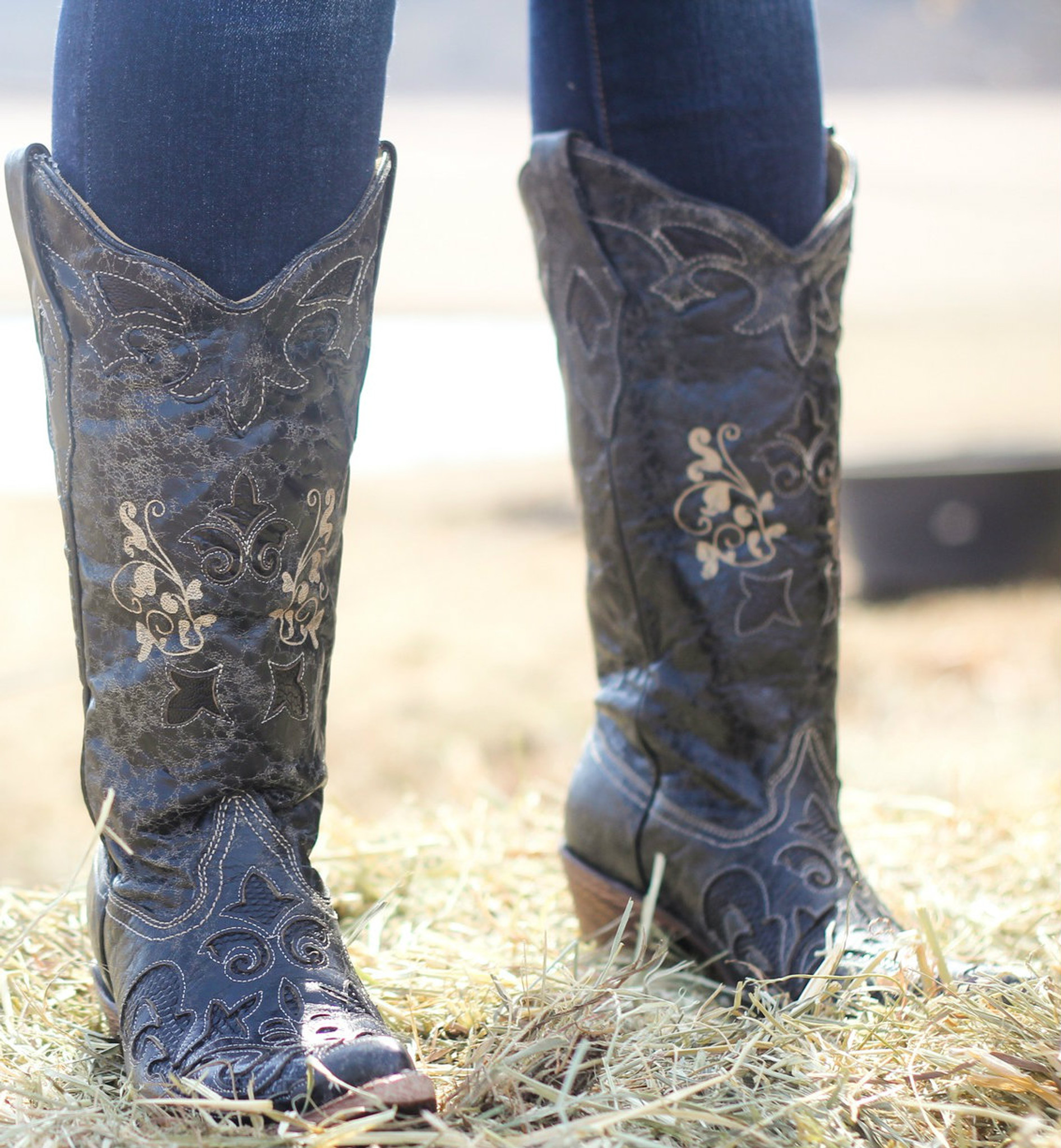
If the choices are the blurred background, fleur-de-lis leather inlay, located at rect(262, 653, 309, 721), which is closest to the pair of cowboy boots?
fleur-de-lis leather inlay, located at rect(262, 653, 309, 721)

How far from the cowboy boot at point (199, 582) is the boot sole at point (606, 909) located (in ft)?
1.17

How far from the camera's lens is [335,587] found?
1021 mm

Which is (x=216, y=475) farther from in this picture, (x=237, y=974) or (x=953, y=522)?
(x=953, y=522)

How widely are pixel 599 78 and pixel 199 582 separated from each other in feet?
2.11

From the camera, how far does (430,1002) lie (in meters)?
1.03

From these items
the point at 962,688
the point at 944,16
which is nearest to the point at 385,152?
the point at 962,688

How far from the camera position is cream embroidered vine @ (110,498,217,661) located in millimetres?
Answer: 918

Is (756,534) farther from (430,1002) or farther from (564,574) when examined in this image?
(564,574)

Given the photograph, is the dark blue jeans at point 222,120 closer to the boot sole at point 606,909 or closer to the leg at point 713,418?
the leg at point 713,418

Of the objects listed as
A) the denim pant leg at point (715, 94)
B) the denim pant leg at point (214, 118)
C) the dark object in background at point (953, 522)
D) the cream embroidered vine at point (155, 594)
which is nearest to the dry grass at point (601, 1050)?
the cream embroidered vine at point (155, 594)

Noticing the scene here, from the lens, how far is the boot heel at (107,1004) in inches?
38.4

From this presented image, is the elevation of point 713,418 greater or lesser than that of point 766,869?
greater

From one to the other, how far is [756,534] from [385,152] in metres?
0.50

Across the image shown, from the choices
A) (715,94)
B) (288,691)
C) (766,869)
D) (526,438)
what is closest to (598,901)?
(766,869)
